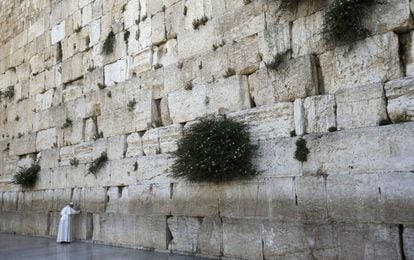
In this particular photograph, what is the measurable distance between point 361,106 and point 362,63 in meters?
0.53

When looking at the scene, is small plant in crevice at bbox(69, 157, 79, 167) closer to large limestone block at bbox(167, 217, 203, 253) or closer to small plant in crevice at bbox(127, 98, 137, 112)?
small plant in crevice at bbox(127, 98, 137, 112)

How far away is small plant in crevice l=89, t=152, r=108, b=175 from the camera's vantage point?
908cm

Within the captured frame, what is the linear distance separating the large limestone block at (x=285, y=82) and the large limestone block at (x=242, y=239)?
1.73m

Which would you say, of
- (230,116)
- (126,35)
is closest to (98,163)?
(126,35)

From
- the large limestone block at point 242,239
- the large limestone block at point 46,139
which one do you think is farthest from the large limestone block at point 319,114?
the large limestone block at point 46,139

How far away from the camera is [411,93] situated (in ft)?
16.3

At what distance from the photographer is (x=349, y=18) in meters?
5.43

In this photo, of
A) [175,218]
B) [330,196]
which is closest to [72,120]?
[175,218]

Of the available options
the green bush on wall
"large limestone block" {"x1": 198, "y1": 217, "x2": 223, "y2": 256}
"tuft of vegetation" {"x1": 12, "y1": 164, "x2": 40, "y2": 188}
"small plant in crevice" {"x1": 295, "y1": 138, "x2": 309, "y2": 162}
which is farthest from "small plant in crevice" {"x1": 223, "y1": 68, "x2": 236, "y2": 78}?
"tuft of vegetation" {"x1": 12, "y1": 164, "x2": 40, "y2": 188}

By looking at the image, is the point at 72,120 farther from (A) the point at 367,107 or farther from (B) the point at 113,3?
(A) the point at 367,107

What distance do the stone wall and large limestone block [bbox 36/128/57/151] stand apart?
0.15ft

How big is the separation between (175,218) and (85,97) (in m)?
4.01

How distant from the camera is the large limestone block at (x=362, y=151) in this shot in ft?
16.2

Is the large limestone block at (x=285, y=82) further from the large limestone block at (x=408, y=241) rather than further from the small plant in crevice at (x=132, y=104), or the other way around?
the small plant in crevice at (x=132, y=104)
